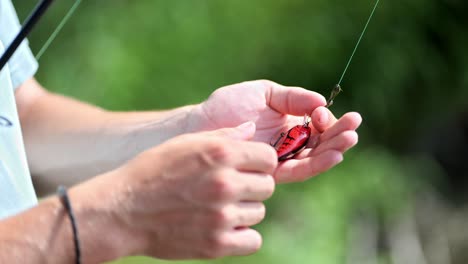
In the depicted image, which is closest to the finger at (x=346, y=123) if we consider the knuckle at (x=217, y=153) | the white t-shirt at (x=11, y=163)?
the knuckle at (x=217, y=153)

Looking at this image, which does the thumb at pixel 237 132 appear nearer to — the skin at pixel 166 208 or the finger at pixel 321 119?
the skin at pixel 166 208

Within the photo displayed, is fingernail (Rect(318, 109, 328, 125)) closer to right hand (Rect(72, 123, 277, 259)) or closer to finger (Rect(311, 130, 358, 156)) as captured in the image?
finger (Rect(311, 130, 358, 156))

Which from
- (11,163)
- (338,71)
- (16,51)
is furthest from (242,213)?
(338,71)

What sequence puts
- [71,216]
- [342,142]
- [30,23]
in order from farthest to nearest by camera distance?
[342,142], [30,23], [71,216]

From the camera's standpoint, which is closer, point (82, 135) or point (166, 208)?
point (166, 208)

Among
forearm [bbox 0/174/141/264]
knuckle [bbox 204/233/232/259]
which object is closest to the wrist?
forearm [bbox 0/174/141/264]

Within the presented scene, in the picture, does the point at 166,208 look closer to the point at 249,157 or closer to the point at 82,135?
the point at 249,157

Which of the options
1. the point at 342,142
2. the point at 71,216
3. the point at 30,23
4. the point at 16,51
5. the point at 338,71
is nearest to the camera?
the point at 71,216
